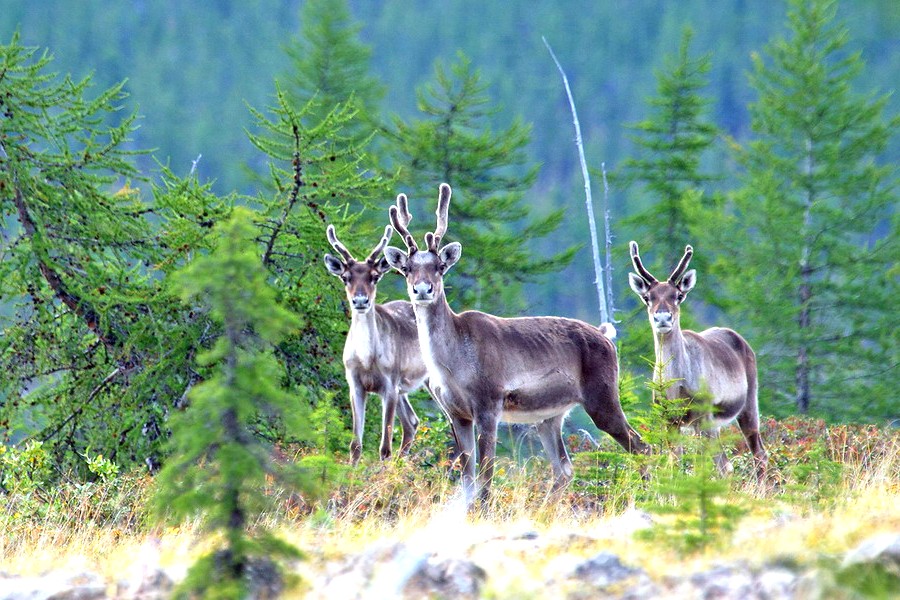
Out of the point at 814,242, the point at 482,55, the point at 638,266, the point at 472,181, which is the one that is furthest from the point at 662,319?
the point at 482,55

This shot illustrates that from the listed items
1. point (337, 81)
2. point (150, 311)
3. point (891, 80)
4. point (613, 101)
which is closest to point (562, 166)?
point (613, 101)

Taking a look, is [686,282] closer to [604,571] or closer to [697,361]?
[697,361]

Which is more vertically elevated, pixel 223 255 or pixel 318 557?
pixel 223 255

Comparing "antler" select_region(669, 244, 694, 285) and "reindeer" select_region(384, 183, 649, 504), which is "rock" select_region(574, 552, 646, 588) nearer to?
Answer: "reindeer" select_region(384, 183, 649, 504)

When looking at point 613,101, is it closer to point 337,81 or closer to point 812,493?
point 337,81

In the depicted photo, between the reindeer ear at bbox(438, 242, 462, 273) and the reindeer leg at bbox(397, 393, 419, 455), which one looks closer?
the reindeer ear at bbox(438, 242, 462, 273)

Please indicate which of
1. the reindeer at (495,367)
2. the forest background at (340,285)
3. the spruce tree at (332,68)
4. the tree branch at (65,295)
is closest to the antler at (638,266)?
the forest background at (340,285)

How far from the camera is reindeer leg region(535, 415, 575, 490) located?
11.3 m

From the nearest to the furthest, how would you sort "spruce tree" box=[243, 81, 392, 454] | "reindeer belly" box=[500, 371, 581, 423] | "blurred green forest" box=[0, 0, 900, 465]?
1. "reindeer belly" box=[500, 371, 581, 423]
2. "blurred green forest" box=[0, 0, 900, 465]
3. "spruce tree" box=[243, 81, 392, 454]

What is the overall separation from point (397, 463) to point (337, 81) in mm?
21628

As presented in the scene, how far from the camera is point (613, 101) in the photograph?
434 feet

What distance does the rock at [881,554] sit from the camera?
5918 mm

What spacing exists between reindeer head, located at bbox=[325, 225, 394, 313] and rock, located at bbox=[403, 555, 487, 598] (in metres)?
6.45

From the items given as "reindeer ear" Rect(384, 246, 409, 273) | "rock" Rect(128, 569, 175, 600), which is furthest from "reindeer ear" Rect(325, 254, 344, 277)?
"rock" Rect(128, 569, 175, 600)
